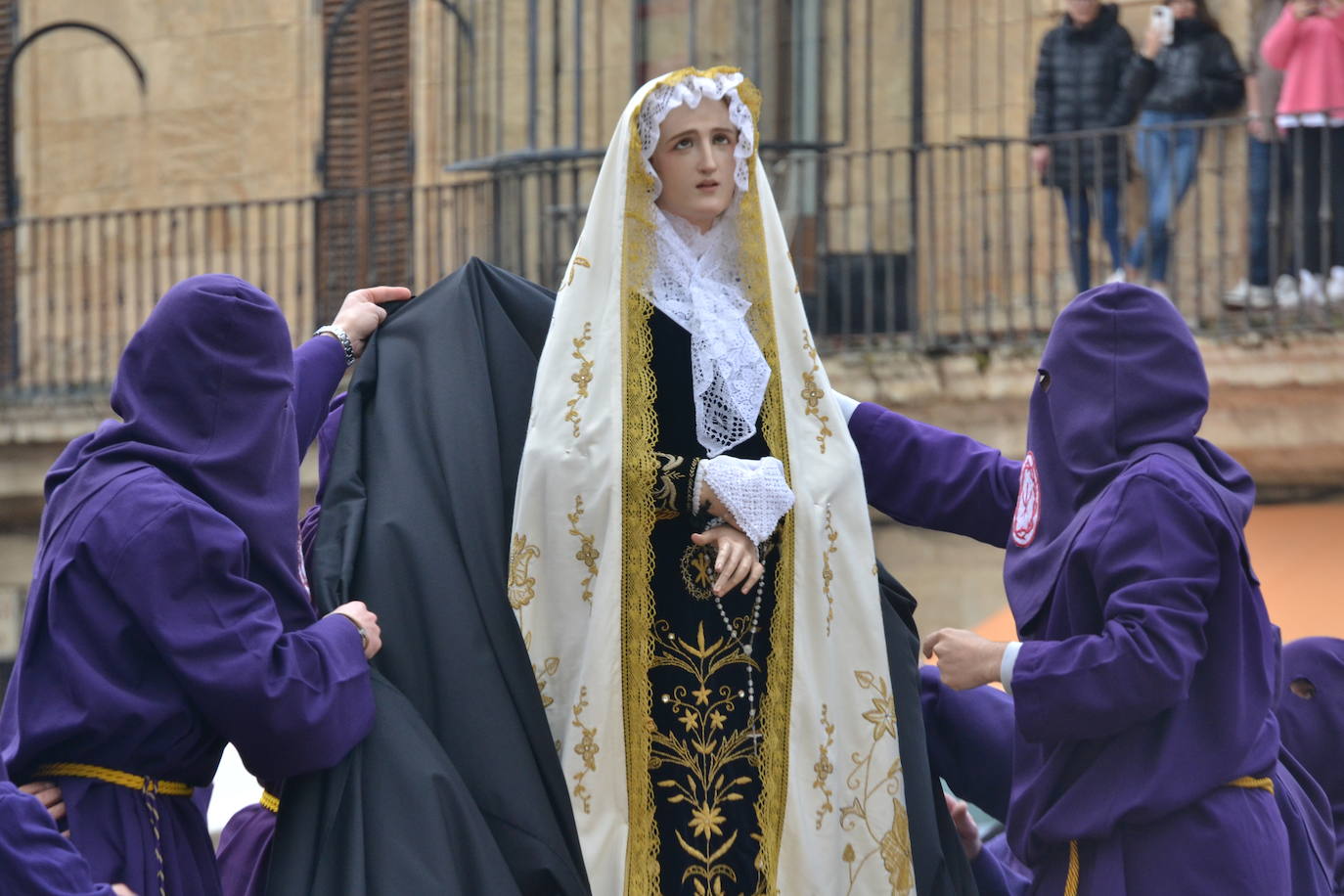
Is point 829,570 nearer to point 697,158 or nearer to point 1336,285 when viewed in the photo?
point 697,158

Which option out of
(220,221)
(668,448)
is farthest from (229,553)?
(220,221)

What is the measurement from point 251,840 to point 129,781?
47cm

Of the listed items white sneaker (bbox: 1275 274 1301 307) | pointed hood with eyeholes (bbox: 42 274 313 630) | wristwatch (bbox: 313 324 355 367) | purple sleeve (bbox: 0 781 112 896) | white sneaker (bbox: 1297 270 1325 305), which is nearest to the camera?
purple sleeve (bbox: 0 781 112 896)

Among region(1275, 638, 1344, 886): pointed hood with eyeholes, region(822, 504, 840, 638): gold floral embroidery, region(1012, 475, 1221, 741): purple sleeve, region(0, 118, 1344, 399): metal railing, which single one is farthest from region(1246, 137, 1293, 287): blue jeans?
region(1012, 475, 1221, 741): purple sleeve

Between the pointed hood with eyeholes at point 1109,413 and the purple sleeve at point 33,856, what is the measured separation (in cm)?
151

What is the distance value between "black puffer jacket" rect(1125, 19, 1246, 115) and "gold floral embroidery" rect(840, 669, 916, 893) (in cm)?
517

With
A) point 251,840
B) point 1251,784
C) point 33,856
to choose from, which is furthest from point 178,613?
point 1251,784

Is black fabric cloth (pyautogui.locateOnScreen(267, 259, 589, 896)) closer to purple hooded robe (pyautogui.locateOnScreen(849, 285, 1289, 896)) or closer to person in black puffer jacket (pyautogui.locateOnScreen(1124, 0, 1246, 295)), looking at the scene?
purple hooded robe (pyautogui.locateOnScreen(849, 285, 1289, 896))

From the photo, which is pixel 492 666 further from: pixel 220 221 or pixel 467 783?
pixel 220 221

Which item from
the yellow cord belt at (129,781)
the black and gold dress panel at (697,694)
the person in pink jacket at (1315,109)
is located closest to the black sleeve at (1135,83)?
the person in pink jacket at (1315,109)

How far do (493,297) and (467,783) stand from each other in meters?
0.88

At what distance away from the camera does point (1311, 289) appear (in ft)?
26.2

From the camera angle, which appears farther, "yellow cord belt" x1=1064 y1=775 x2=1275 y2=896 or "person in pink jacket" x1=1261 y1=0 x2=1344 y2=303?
"person in pink jacket" x1=1261 y1=0 x2=1344 y2=303

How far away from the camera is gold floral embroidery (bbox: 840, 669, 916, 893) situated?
3484mm
